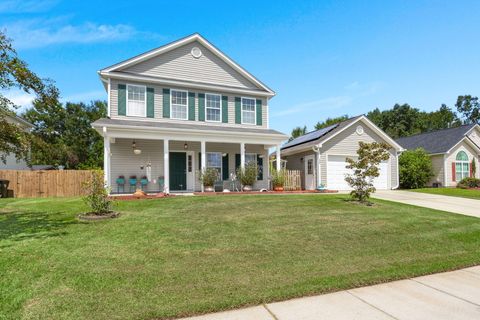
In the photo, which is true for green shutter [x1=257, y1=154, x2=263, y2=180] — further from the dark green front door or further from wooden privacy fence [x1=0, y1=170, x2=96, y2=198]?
wooden privacy fence [x1=0, y1=170, x2=96, y2=198]

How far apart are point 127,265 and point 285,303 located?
2563 mm

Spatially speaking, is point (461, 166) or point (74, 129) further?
point (74, 129)

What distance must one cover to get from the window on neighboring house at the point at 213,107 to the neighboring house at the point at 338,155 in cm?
600

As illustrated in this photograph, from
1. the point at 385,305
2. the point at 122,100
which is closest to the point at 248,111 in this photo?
the point at 122,100

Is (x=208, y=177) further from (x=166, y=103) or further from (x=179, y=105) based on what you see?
(x=166, y=103)

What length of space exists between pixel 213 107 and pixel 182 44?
3.84 m

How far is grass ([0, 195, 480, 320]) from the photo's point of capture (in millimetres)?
3584

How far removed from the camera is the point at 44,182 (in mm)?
14711

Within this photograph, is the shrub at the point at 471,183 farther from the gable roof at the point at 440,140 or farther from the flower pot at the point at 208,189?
the flower pot at the point at 208,189

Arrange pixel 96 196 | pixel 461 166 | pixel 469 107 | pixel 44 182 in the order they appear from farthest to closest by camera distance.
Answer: pixel 469 107
pixel 461 166
pixel 44 182
pixel 96 196

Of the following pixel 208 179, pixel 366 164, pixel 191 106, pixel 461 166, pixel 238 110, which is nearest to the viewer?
pixel 366 164

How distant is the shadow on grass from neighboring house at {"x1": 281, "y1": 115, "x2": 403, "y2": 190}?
1370cm

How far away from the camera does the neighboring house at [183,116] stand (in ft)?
47.8

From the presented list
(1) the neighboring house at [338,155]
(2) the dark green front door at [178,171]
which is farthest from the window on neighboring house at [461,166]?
(2) the dark green front door at [178,171]
